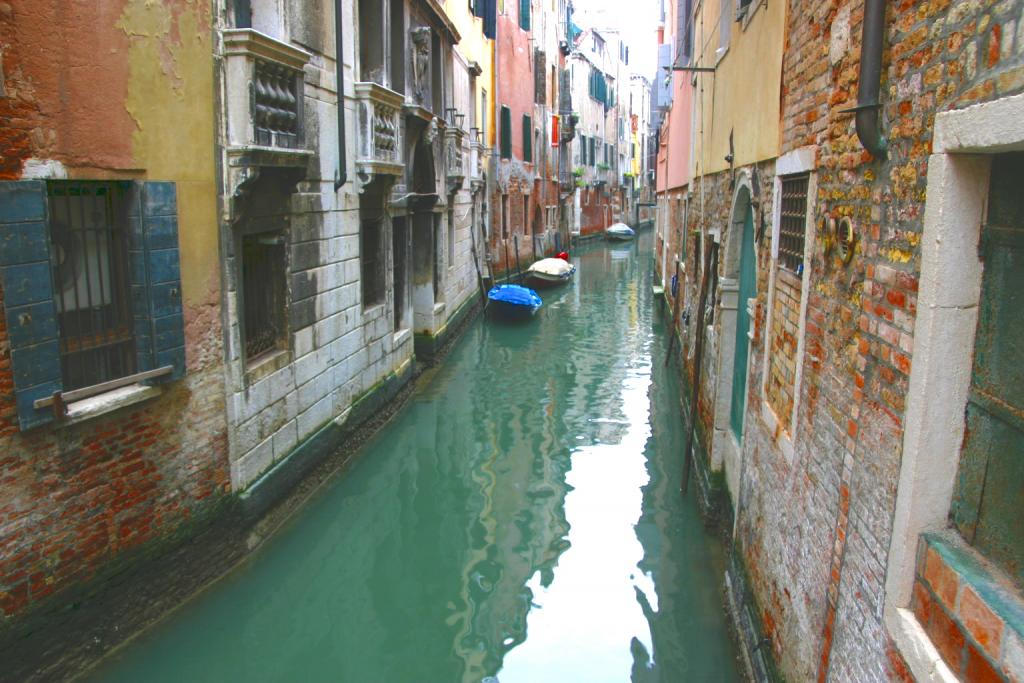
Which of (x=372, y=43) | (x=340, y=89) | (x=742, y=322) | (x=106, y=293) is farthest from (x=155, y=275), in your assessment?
(x=372, y=43)

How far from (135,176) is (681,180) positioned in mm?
9979

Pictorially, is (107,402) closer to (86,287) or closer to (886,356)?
(86,287)

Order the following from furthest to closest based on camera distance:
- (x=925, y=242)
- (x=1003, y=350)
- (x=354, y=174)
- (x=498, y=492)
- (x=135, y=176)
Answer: (x=354, y=174) → (x=498, y=492) → (x=135, y=176) → (x=925, y=242) → (x=1003, y=350)

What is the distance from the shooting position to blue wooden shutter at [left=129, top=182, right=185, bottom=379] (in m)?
4.71

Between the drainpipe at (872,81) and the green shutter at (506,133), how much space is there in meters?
18.1

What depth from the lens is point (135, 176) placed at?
4.61m

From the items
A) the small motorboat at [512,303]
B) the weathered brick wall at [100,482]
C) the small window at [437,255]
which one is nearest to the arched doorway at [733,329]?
the weathered brick wall at [100,482]

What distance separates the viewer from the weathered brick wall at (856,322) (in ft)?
7.62

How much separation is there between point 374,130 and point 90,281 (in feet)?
13.6

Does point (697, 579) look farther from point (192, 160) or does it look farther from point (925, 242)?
point (192, 160)

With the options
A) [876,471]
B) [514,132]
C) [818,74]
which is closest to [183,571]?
[876,471]

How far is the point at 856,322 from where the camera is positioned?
3.06m

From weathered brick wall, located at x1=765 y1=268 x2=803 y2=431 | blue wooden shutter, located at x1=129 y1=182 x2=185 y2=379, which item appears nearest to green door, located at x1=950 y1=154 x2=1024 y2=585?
weathered brick wall, located at x1=765 y1=268 x2=803 y2=431

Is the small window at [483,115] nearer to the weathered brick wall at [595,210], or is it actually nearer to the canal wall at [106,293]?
the canal wall at [106,293]
